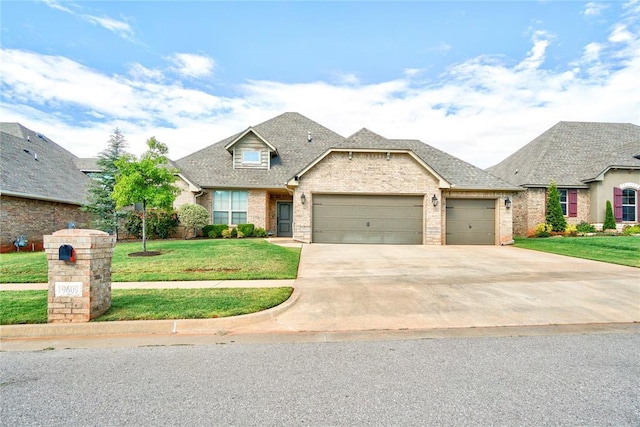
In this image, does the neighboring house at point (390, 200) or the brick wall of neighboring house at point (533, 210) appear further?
the brick wall of neighboring house at point (533, 210)

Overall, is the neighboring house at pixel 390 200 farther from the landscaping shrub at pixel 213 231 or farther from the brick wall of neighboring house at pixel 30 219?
the brick wall of neighboring house at pixel 30 219

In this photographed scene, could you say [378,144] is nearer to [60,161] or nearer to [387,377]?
[387,377]

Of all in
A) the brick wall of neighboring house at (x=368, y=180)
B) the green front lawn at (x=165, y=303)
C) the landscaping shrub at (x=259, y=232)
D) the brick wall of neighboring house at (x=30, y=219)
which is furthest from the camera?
the landscaping shrub at (x=259, y=232)

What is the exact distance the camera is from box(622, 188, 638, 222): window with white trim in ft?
66.9

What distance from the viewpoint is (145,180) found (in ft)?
39.7

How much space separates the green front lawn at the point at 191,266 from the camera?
344 inches

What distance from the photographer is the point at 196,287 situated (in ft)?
25.1

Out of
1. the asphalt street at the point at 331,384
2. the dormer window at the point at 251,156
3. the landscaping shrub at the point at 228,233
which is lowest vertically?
the asphalt street at the point at 331,384

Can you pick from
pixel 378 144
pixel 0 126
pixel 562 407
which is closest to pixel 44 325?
pixel 562 407

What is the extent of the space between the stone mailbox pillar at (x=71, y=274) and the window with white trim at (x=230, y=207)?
551 inches

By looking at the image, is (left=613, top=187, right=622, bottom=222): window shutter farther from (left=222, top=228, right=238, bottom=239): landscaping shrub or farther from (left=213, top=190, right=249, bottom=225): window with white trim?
(left=222, top=228, right=238, bottom=239): landscaping shrub

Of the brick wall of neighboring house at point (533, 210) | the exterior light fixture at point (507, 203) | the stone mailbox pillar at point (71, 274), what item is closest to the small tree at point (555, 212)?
the brick wall of neighboring house at point (533, 210)

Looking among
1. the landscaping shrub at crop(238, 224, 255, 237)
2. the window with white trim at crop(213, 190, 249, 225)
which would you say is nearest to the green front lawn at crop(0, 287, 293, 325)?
the landscaping shrub at crop(238, 224, 255, 237)

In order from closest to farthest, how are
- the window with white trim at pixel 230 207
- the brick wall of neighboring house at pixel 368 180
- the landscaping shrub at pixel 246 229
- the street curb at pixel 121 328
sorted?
the street curb at pixel 121 328
the brick wall of neighboring house at pixel 368 180
the landscaping shrub at pixel 246 229
the window with white trim at pixel 230 207
